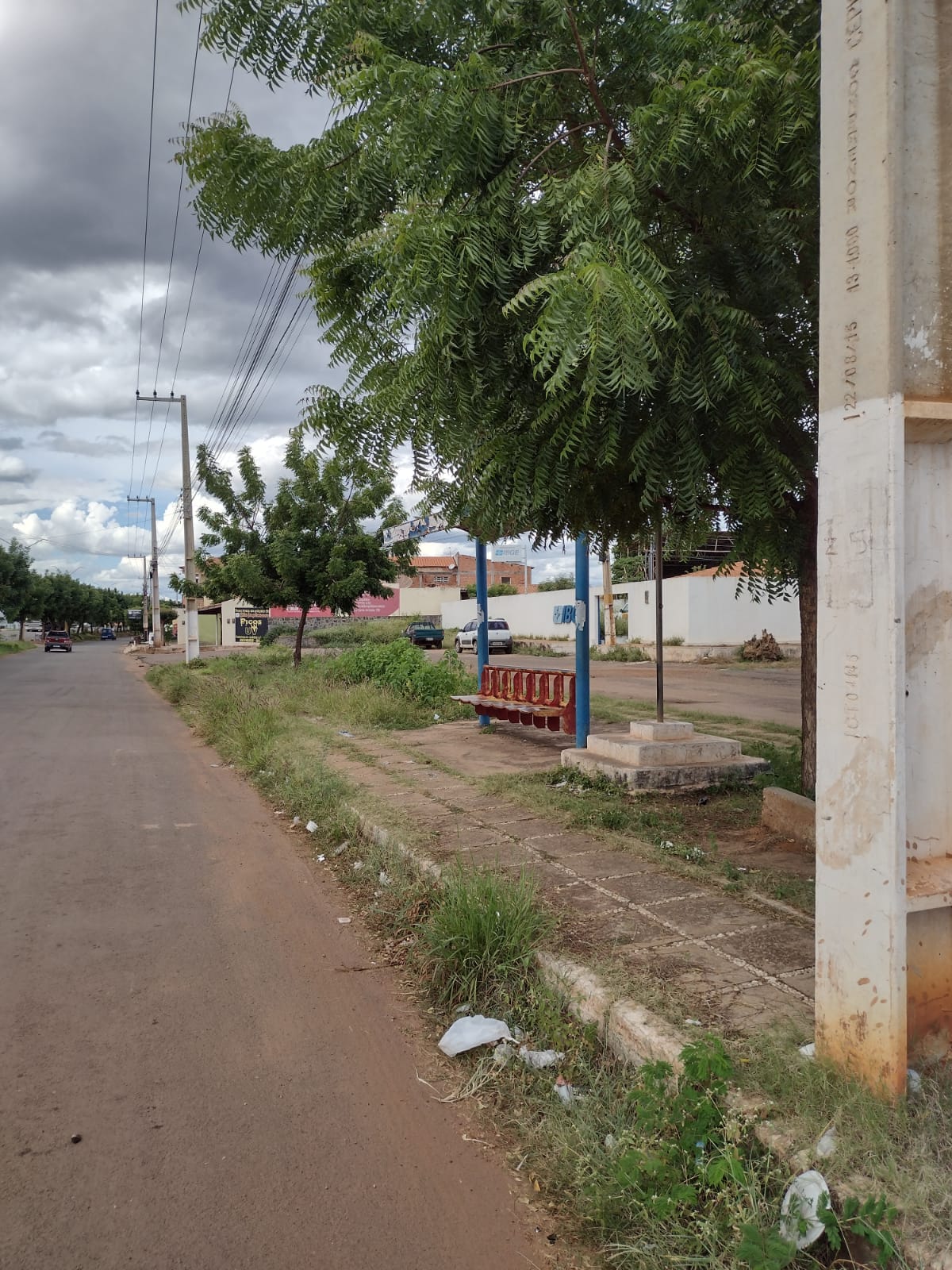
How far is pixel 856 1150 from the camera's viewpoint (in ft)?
8.21

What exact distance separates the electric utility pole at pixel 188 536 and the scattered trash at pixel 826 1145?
24603 mm

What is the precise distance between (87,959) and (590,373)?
3.82 meters

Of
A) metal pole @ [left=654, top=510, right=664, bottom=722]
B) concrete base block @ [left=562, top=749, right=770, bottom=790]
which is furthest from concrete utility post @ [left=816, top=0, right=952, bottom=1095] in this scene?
concrete base block @ [left=562, top=749, right=770, bottom=790]

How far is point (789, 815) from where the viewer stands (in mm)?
6188

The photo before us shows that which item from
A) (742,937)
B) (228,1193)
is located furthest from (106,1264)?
(742,937)

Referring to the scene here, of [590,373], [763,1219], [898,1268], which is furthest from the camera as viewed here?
[590,373]

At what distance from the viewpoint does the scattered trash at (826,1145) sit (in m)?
2.51

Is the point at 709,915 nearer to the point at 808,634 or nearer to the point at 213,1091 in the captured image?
the point at 213,1091

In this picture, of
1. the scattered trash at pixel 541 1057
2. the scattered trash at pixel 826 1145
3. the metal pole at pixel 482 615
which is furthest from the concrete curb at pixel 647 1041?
the metal pole at pixel 482 615

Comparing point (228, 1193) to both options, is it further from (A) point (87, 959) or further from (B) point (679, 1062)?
(A) point (87, 959)

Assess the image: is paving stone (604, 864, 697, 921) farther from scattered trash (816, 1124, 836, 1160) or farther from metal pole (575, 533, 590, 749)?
metal pole (575, 533, 590, 749)

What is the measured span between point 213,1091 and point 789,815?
166 inches

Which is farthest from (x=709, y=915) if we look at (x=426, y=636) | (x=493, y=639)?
(x=426, y=636)

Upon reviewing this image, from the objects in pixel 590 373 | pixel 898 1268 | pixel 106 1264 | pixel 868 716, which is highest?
pixel 590 373
